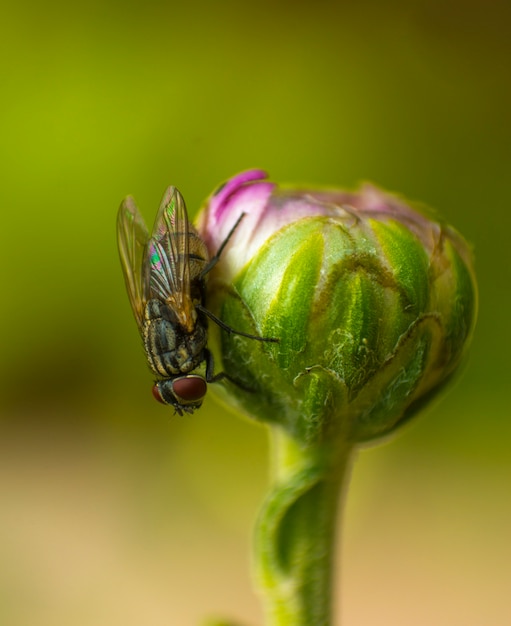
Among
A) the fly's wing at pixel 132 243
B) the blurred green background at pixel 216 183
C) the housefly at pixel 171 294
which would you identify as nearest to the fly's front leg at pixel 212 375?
the housefly at pixel 171 294

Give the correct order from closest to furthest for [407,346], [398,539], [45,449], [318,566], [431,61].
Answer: [407,346]
[318,566]
[398,539]
[431,61]
[45,449]

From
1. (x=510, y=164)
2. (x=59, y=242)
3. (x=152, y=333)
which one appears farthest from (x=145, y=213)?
(x=152, y=333)

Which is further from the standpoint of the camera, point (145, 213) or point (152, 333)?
point (145, 213)

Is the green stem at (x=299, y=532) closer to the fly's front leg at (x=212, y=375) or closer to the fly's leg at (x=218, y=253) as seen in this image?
the fly's front leg at (x=212, y=375)

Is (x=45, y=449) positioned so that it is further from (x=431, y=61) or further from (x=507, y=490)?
(x=431, y=61)

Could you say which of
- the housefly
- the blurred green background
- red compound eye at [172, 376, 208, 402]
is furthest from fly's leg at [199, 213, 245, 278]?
the blurred green background
